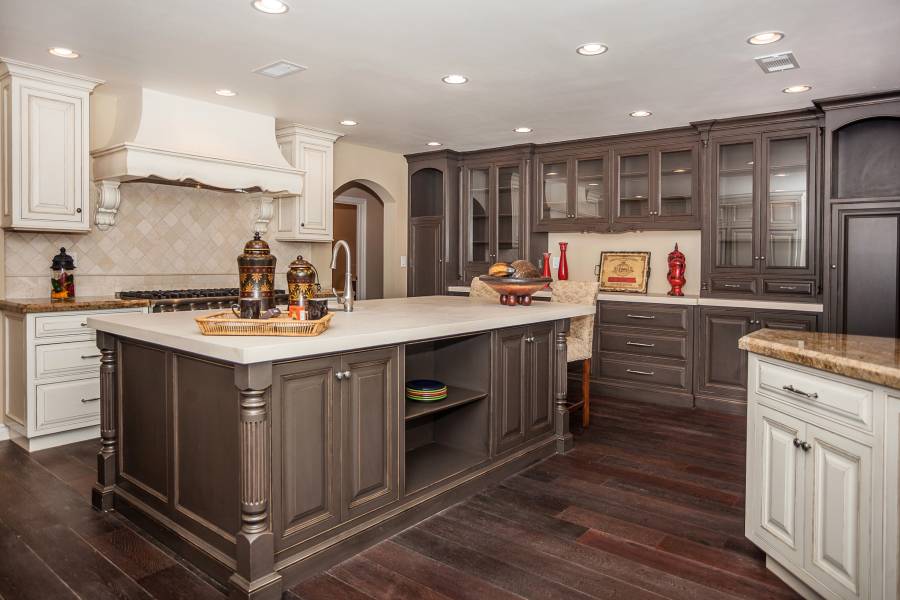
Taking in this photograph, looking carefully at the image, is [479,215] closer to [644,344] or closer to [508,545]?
[644,344]

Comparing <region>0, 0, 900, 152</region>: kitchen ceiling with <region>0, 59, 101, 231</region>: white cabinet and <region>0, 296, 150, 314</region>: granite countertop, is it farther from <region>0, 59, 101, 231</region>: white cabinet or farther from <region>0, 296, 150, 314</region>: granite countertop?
<region>0, 296, 150, 314</region>: granite countertop

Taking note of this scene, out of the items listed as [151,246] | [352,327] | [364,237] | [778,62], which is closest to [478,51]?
[778,62]

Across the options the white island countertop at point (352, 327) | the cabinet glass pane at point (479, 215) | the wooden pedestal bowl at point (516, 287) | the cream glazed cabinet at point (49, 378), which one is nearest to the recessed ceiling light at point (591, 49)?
the wooden pedestal bowl at point (516, 287)

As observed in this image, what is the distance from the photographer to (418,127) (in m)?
5.48

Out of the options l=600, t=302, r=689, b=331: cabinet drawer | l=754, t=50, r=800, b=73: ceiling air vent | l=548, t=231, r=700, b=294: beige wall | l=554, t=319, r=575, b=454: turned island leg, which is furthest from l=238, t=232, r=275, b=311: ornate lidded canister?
l=548, t=231, r=700, b=294: beige wall

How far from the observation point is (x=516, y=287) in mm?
3701

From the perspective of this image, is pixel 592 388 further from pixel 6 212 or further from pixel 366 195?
pixel 6 212

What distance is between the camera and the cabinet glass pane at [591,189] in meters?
5.71

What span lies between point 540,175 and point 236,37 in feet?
11.6

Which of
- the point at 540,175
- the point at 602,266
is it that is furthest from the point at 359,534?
the point at 540,175

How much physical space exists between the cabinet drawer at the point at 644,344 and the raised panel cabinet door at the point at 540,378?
186 cm

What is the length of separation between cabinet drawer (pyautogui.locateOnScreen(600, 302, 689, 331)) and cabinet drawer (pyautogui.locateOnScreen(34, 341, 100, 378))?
4057 mm

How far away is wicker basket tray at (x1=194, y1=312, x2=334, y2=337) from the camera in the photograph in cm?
218

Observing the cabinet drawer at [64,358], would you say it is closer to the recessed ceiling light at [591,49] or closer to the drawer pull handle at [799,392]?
the recessed ceiling light at [591,49]
